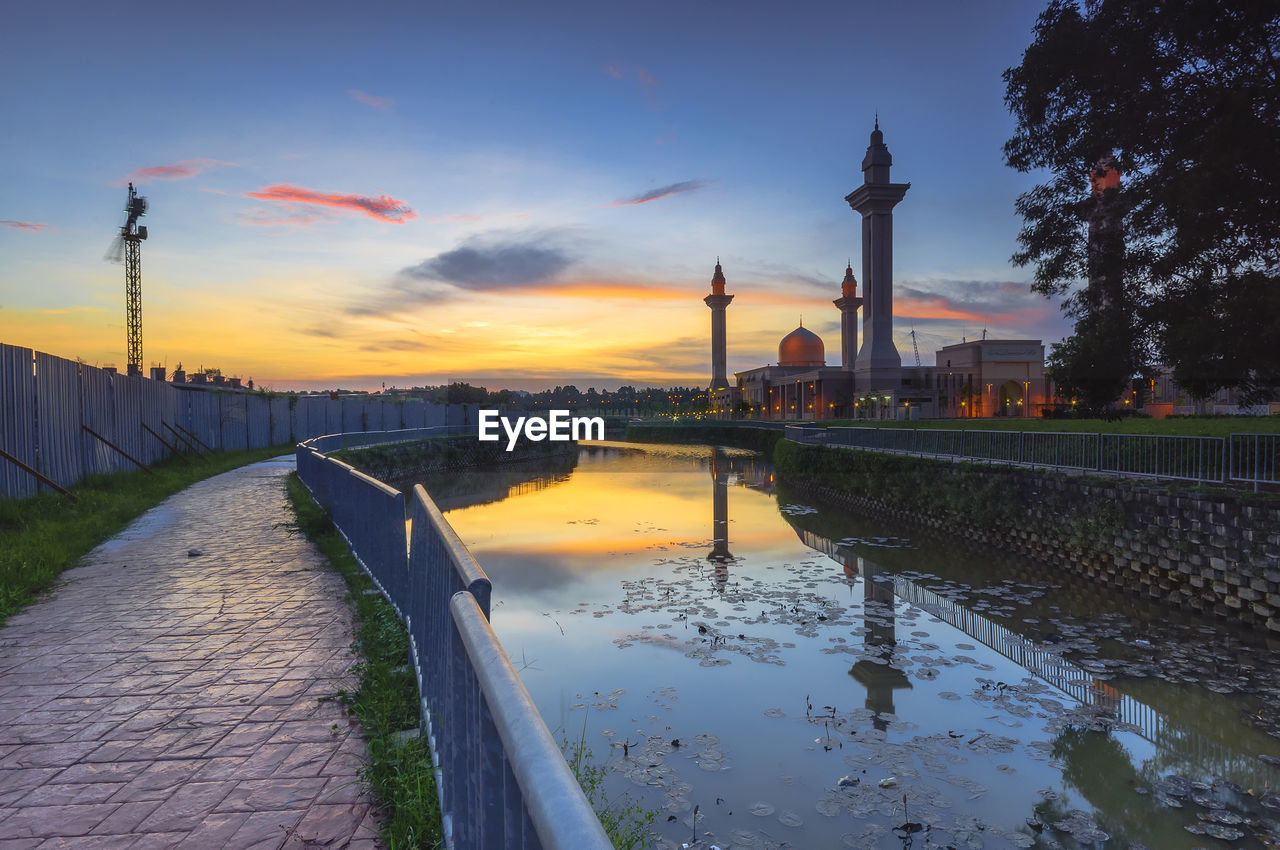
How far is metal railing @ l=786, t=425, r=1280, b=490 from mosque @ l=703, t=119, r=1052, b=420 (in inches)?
1655

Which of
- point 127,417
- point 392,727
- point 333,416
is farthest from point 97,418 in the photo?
point 333,416

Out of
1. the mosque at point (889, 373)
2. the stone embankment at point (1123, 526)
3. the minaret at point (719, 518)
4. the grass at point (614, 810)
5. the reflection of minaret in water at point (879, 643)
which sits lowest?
the minaret at point (719, 518)

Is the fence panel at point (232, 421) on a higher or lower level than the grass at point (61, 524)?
higher

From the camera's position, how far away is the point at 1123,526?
43.0ft

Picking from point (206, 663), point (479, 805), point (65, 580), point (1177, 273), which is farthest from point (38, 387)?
point (1177, 273)

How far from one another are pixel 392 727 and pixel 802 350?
93.7m

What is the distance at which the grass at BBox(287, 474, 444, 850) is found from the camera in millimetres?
3576

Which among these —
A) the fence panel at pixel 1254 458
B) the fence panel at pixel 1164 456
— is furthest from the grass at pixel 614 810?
the fence panel at pixel 1164 456

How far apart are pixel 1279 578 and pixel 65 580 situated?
15794mm

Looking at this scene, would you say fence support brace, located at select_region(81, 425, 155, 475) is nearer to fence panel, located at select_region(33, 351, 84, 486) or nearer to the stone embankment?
fence panel, located at select_region(33, 351, 84, 486)

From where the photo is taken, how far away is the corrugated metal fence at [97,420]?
12742 millimetres

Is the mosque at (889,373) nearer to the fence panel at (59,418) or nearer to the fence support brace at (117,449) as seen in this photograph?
the fence support brace at (117,449)

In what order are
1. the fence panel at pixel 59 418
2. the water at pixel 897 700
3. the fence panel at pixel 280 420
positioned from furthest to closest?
the fence panel at pixel 280 420 < the fence panel at pixel 59 418 < the water at pixel 897 700

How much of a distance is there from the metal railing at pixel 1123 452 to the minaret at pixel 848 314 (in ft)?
272
